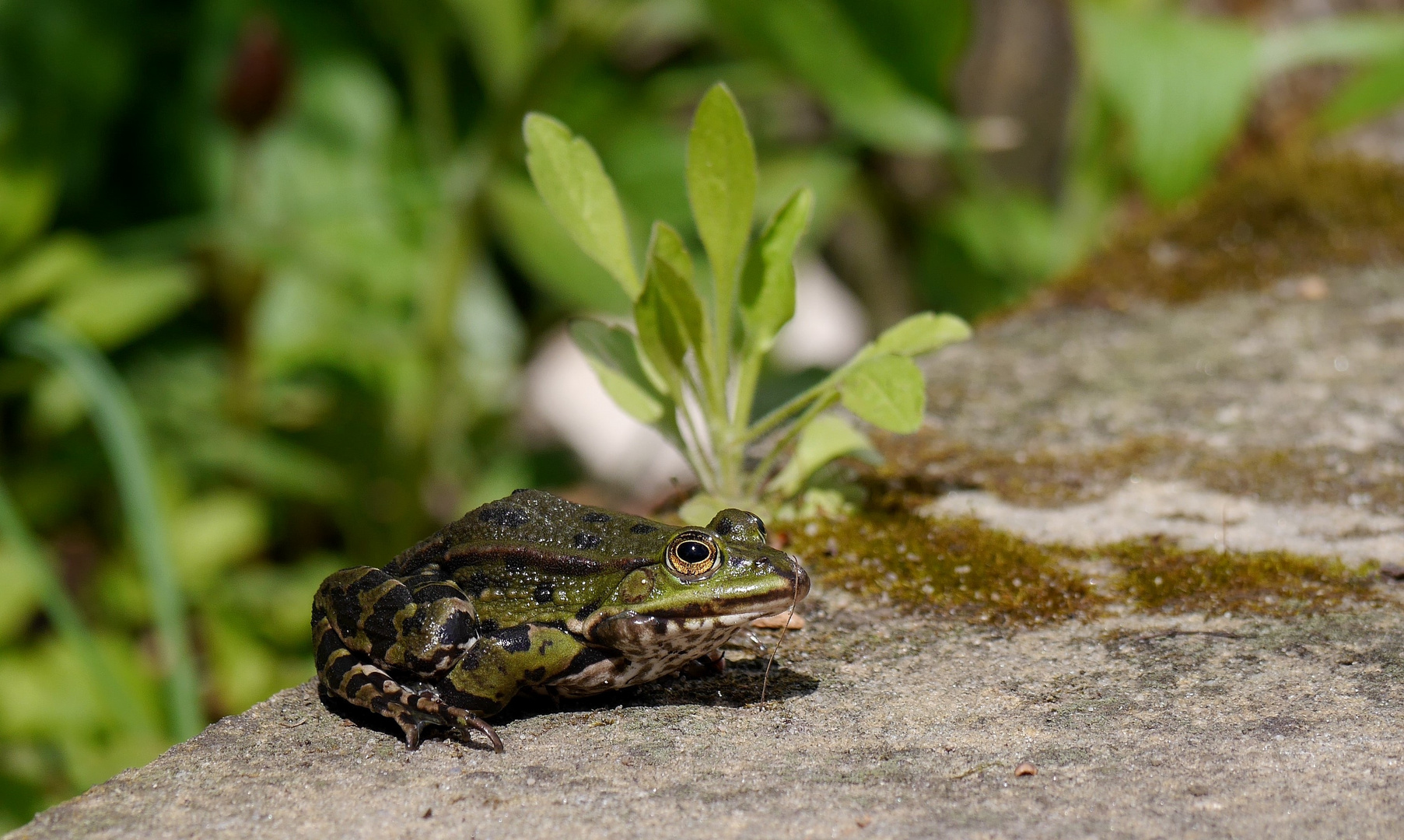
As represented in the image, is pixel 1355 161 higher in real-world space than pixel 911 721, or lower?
higher

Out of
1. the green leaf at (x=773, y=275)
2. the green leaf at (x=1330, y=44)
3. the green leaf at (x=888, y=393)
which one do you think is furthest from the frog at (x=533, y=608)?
the green leaf at (x=1330, y=44)

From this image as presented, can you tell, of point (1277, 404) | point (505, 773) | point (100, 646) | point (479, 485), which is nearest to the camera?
point (505, 773)

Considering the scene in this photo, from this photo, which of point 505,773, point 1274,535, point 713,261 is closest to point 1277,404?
point 1274,535

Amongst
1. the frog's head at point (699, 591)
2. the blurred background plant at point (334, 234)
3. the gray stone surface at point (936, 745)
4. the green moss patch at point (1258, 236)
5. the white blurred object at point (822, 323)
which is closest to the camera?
the gray stone surface at point (936, 745)

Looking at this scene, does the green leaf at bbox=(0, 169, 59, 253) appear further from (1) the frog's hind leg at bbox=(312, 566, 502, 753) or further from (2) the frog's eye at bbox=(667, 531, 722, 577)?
(2) the frog's eye at bbox=(667, 531, 722, 577)

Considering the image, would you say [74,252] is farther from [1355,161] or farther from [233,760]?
[1355,161]

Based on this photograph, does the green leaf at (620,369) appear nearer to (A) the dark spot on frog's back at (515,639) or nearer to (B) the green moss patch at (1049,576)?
(B) the green moss patch at (1049,576)
